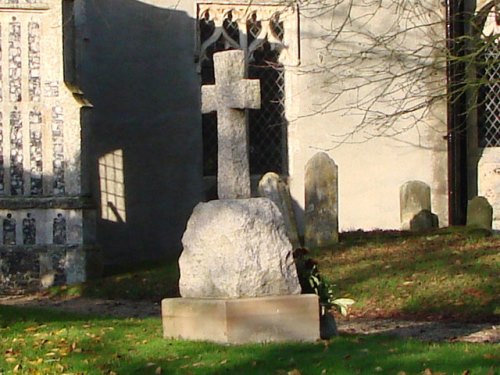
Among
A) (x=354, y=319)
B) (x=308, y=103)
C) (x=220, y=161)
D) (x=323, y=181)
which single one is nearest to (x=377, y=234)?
(x=323, y=181)

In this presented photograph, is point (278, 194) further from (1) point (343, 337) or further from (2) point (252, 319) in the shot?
(2) point (252, 319)

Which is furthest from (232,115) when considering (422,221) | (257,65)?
(257,65)

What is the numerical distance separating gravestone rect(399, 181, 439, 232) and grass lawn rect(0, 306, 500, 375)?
9683 mm

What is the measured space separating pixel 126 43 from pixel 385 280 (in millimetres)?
7641

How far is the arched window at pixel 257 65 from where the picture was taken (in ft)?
68.0

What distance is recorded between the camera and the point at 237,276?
9469 millimetres

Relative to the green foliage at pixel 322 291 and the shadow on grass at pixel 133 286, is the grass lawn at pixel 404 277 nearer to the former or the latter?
the shadow on grass at pixel 133 286

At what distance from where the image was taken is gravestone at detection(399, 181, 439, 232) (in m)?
19.6

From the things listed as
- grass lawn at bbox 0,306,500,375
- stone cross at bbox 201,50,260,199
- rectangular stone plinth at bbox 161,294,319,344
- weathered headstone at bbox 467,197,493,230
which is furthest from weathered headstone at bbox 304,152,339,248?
rectangular stone plinth at bbox 161,294,319,344

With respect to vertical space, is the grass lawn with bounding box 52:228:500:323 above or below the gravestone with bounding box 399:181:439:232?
below

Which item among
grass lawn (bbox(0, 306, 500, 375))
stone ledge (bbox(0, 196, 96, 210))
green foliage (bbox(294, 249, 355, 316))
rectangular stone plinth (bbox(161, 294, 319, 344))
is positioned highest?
stone ledge (bbox(0, 196, 96, 210))

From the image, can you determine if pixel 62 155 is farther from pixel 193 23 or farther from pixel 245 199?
pixel 245 199

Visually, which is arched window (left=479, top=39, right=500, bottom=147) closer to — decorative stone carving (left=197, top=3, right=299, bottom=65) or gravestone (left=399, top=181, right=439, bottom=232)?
gravestone (left=399, top=181, right=439, bottom=232)

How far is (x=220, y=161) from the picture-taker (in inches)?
385
